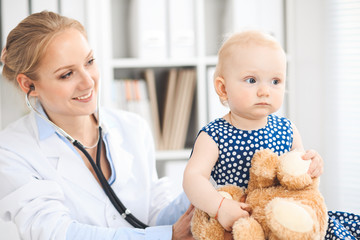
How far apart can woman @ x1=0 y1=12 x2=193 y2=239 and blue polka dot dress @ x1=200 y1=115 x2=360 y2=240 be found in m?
0.26

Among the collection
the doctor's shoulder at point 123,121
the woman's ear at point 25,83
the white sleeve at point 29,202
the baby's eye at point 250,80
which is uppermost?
the baby's eye at point 250,80

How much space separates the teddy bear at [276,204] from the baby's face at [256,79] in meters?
0.11

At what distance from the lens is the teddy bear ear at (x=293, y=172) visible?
2.68 ft

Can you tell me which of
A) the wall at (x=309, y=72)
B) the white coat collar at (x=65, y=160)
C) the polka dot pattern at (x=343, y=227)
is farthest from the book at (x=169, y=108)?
the polka dot pattern at (x=343, y=227)

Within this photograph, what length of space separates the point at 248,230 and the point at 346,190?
1475 millimetres

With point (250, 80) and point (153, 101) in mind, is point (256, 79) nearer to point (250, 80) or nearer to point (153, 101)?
point (250, 80)

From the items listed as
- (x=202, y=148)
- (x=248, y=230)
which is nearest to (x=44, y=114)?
(x=202, y=148)

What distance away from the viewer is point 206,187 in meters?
0.86

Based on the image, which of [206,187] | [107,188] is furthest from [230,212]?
[107,188]

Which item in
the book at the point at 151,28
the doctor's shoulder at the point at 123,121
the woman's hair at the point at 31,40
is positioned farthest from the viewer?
the book at the point at 151,28

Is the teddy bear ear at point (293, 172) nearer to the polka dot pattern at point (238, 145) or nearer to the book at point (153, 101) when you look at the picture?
the polka dot pattern at point (238, 145)

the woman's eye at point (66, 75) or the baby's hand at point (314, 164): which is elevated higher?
the woman's eye at point (66, 75)

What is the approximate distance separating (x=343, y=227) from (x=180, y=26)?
152cm

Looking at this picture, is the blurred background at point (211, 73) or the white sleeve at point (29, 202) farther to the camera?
the blurred background at point (211, 73)
